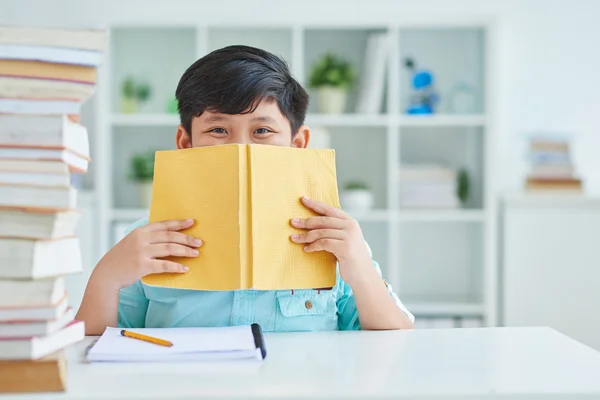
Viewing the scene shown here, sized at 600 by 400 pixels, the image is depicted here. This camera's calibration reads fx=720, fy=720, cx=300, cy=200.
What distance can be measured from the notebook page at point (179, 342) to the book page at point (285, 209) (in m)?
0.09

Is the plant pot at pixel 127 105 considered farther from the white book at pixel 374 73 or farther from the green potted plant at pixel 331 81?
the white book at pixel 374 73

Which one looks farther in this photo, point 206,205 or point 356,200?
point 356,200

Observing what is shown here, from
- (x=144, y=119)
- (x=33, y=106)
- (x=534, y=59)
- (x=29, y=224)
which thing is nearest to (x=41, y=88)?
(x=33, y=106)

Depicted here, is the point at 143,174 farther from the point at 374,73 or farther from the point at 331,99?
the point at 374,73

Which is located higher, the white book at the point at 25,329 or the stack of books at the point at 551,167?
the stack of books at the point at 551,167

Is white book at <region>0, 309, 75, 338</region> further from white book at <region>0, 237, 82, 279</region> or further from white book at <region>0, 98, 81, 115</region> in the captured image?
white book at <region>0, 98, 81, 115</region>

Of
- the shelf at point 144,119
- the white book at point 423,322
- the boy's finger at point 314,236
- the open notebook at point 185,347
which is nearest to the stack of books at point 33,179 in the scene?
the open notebook at point 185,347

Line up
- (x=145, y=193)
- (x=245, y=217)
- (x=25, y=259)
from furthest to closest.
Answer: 1. (x=145, y=193)
2. (x=245, y=217)
3. (x=25, y=259)

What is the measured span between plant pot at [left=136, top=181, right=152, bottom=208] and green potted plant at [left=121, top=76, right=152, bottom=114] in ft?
1.14

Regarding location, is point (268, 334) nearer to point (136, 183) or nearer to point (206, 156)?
point (206, 156)

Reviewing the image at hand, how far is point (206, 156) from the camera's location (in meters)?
1.08

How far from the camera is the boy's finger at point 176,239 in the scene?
3.53 ft

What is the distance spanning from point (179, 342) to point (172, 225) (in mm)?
190

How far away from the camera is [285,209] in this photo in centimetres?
108
